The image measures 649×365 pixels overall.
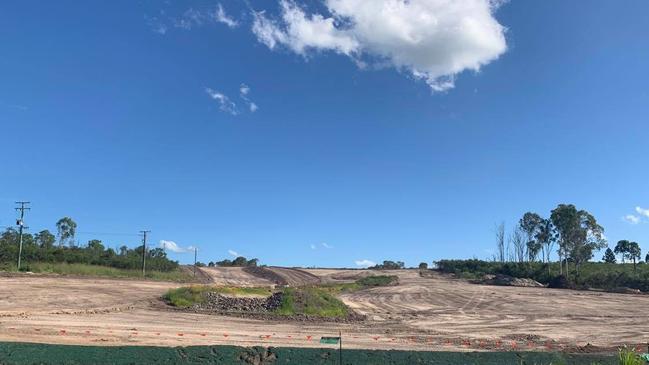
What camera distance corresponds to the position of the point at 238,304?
33.5 meters

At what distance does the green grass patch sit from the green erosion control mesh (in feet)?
73.9

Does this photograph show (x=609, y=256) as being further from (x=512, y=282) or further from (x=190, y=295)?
(x=190, y=295)

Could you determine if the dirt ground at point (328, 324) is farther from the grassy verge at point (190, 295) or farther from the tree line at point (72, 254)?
the tree line at point (72, 254)

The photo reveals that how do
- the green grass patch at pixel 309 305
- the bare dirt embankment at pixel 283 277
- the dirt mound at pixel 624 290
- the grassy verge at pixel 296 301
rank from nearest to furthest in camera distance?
the green grass patch at pixel 309 305 → the grassy verge at pixel 296 301 → the dirt mound at pixel 624 290 → the bare dirt embankment at pixel 283 277

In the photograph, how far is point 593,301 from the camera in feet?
158

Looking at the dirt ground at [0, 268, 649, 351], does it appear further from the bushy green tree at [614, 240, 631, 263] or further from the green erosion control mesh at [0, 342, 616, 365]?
the bushy green tree at [614, 240, 631, 263]

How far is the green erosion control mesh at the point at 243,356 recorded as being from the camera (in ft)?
28.5

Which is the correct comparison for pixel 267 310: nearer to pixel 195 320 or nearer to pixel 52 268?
pixel 195 320

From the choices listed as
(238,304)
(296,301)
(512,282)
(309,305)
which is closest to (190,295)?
(238,304)

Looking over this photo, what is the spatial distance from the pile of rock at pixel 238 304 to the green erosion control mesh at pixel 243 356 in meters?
23.3

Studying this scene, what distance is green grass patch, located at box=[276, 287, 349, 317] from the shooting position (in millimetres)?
32434

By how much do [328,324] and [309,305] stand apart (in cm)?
524

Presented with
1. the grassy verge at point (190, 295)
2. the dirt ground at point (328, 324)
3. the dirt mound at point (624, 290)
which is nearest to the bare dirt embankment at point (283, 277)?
the dirt ground at point (328, 324)

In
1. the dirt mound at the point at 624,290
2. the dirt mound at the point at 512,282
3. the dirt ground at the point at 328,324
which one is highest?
the dirt mound at the point at 512,282
